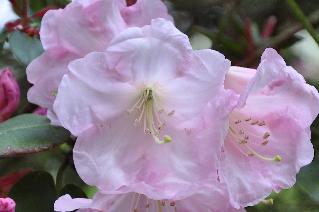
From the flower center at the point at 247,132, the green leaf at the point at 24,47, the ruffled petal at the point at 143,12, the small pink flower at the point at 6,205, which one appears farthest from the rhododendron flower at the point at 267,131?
the green leaf at the point at 24,47

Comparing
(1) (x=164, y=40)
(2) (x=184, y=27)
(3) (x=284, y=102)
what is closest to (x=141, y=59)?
(1) (x=164, y=40)

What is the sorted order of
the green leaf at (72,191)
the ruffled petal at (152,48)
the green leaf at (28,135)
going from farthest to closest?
1. the green leaf at (72,191)
2. the green leaf at (28,135)
3. the ruffled petal at (152,48)

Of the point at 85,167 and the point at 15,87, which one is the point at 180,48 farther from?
the point at 15,87

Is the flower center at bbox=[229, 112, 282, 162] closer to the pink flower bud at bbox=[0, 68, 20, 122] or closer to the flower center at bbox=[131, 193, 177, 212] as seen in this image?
the flower center at bbox=[131, 193, 177, 212]

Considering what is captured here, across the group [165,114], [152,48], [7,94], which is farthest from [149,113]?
[7,94]

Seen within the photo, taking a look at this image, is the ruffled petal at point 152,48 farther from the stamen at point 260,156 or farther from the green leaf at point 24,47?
the green leaf at point 24,47
